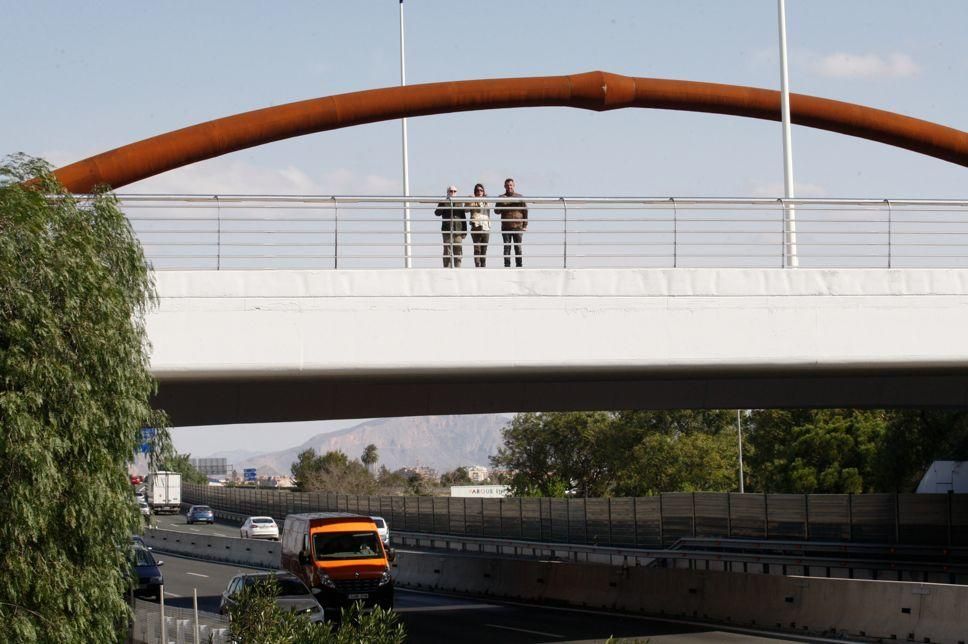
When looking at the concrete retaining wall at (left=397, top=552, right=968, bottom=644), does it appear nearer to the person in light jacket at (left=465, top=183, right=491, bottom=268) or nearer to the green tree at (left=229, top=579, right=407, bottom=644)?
the person in light jacket at (left=465, top=183, right=491, bottom=268)

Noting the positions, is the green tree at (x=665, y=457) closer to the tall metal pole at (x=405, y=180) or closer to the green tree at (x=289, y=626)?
the tall metal pole at (x=405, y=180)

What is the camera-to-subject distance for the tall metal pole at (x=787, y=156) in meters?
21.2

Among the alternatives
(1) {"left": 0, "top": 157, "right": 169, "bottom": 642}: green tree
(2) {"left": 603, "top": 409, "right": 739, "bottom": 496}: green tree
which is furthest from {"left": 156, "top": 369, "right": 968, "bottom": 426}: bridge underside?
(2) {"left": 603, "top": 409, "right": 739, "bottom": 496}: green tree

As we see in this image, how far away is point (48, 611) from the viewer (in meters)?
14.6

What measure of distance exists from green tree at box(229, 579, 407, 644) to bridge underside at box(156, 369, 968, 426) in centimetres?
490

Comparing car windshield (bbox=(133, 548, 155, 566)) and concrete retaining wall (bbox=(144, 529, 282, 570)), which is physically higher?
car windshield (bbox=(133, 548, 155, 566))

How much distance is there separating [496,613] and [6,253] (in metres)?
19.7

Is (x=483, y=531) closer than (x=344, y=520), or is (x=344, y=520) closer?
(x=344, y=520)

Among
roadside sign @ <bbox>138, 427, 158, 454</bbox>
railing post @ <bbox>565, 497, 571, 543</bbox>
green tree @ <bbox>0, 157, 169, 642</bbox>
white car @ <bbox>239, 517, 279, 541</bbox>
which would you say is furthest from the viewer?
white car @ <bbox>239, 517, 279, 541</bbox>

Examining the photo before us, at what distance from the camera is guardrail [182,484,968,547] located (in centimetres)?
Result: 4112

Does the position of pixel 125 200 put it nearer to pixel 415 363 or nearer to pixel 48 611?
pixel 415 363

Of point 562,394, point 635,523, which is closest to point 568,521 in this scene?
point 635,523

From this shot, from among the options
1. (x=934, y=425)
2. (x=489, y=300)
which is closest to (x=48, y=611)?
(x=489, y=300)

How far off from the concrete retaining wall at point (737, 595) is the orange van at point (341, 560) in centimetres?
520
